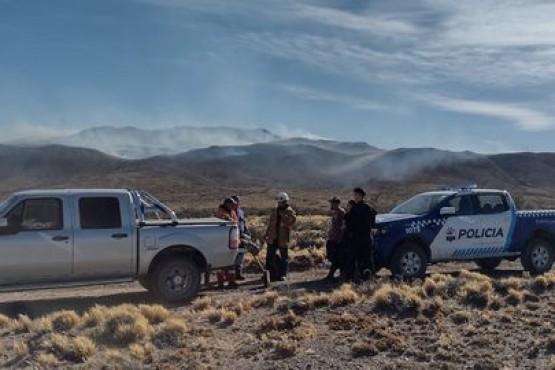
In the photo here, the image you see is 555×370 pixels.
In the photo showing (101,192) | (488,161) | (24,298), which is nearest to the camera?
(101,192)

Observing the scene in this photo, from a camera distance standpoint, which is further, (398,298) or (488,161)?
(488,161)

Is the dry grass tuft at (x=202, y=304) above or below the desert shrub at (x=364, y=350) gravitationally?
above

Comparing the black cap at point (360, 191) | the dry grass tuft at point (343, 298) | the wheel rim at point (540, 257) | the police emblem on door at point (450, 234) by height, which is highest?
the black cap at point (360, 191)

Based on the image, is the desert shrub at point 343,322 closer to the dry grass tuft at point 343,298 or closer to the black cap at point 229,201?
the dry grass tuft at point 343,298

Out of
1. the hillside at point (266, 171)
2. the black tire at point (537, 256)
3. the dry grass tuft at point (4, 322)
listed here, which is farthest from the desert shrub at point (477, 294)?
the hillside at point (266, 171)

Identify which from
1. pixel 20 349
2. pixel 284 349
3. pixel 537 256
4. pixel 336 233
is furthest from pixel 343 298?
pixel 537 256

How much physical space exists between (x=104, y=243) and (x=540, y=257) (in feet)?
31.3

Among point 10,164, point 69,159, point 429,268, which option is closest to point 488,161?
point 69,159

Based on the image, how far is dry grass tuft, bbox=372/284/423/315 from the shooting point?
443 inches

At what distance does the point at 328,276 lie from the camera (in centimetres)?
1537

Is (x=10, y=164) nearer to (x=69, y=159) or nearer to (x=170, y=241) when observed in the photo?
(x=69, y=159)

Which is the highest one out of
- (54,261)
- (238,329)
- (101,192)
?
(101,192)

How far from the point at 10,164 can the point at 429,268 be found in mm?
166940

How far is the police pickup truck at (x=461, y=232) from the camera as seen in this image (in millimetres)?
14789
